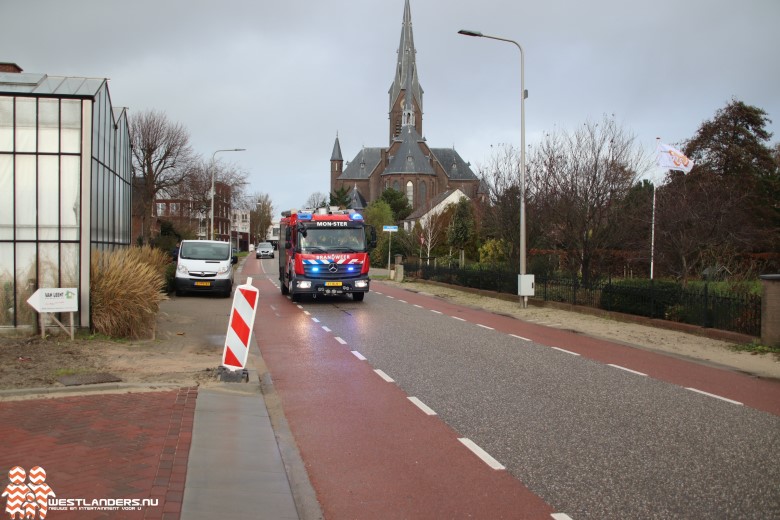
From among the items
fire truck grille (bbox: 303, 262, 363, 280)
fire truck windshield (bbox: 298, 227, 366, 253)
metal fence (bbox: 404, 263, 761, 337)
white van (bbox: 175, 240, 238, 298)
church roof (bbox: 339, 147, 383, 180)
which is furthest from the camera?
church roof (bbox: 339, 147, 383, 180)

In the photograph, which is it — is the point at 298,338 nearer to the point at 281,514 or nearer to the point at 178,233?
the point at 281,514

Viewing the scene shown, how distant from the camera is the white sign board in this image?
10812 mm

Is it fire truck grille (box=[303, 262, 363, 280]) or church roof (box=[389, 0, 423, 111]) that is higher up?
church roof (box=[389, 0, 423, 111])

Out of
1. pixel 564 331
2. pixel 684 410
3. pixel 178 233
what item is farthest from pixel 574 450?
pixel 178 233

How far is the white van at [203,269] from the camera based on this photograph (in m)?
22.8

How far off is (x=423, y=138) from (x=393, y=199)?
22576 millimetres

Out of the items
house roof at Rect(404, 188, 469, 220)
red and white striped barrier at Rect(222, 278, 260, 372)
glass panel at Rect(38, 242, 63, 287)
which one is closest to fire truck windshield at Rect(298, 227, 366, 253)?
glass panel at Rect(38, 242, 63, 287)

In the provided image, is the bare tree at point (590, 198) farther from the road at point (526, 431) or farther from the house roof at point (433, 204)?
the house roof at point (433, 204)

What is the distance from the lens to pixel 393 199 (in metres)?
94.2

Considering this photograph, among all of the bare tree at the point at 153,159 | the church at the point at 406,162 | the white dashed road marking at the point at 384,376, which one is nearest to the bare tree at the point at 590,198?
the white dashed road marking at the point at 384,376

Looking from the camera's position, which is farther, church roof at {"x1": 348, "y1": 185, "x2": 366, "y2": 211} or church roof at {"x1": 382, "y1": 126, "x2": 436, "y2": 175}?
church roof at {"x1": 348, "y1": 185, "x2": 366, "y2": 211}

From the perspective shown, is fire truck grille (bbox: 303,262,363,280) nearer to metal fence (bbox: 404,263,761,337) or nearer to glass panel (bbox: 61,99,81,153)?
metal fence (bbox: 404,263,761,337)

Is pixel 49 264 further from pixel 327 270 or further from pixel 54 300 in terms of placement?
pixel 327 270

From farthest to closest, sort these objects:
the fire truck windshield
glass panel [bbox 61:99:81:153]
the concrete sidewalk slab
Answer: the fire truck windshield, glass panel [bbox 61:99:81:153], the concrete sidewalk slab
